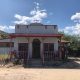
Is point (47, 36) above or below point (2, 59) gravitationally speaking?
above

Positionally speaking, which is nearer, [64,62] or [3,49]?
[64,62]

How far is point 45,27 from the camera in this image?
33.6m

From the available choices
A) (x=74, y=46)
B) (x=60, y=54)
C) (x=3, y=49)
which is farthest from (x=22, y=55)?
(x=74, y=46)

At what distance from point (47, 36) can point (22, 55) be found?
3.76 meters

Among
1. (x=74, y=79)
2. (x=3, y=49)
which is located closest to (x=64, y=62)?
(x=74, y=79)

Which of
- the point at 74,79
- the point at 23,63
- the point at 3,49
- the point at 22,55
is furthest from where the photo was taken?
the point at 3,49

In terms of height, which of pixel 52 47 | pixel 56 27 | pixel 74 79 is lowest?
pixel 74 79

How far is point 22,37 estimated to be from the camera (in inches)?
1281

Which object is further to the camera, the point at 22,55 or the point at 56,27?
the point at 56,27

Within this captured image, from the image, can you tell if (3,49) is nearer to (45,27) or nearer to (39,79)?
(45,27)

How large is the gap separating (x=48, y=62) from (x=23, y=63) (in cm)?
291

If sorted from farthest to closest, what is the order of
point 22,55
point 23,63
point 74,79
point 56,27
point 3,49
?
point 3,49
point 56,27
point 22,55
point 23,63
point 74,79

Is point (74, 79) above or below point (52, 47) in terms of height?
below

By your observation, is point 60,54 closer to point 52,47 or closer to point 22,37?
point 52,47
